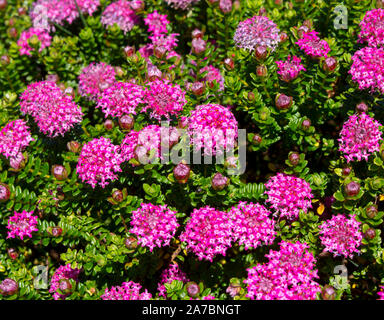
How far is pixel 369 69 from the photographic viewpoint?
3.21m

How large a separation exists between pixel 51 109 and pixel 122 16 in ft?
5.03

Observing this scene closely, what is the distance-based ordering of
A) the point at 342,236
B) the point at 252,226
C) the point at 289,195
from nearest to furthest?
the point at 342,236 < the point at 252,226 < the point at 289,195

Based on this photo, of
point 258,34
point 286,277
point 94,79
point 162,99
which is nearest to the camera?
point 286,277

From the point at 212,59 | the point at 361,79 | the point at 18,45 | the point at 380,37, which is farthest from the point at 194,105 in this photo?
the point at 18,45

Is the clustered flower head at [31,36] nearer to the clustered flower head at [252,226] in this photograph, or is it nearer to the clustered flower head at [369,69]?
the clustered flower head at [252,226]

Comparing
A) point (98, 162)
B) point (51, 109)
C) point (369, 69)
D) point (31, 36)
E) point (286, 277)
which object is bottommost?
point (286, 277)

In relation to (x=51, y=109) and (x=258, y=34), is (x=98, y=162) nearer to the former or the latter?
(x=51, y=109)

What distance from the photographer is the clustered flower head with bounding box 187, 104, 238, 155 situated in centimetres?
301

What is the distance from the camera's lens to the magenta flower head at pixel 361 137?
306 centimetres

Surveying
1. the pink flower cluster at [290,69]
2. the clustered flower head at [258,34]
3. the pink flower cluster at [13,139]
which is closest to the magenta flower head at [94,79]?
the pink flower cluster at [13,139]

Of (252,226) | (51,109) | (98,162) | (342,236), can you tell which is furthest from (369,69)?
(51,109)

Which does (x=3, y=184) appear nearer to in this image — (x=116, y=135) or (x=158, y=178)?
(x=116, y=135)

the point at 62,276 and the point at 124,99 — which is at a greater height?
the point at 124,99
